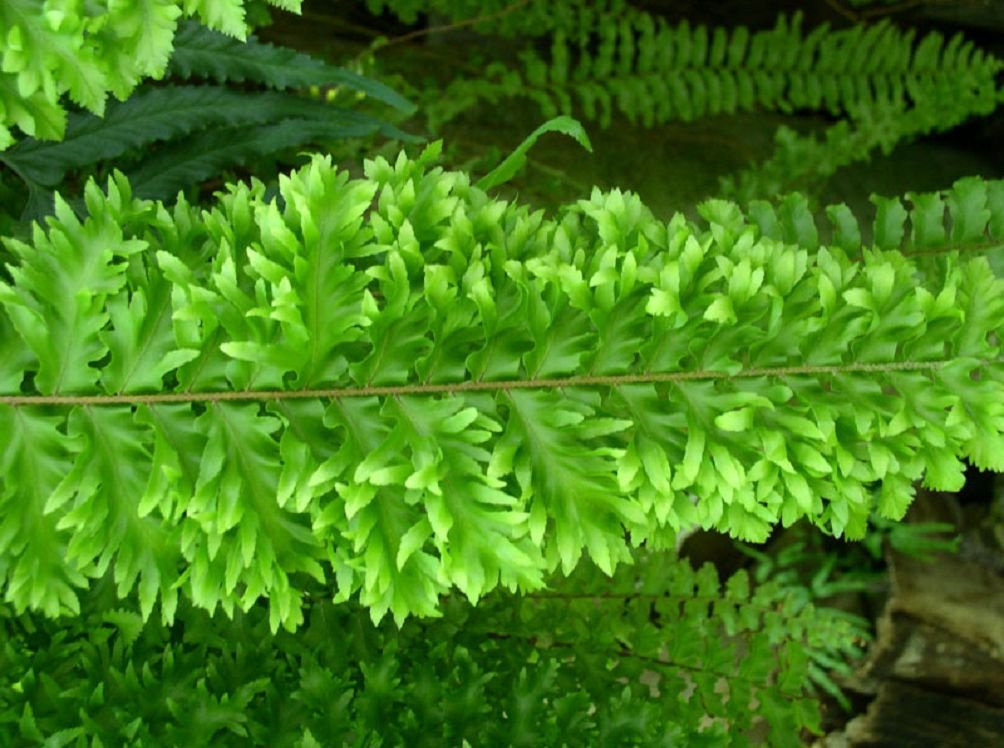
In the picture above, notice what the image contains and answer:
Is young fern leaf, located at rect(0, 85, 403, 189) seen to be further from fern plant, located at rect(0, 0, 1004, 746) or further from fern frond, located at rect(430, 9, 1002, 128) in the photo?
fern frond, located at rect(430, 9, 1002, 128)

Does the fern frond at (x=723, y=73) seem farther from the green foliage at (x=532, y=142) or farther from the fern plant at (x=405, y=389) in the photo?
the fern plant at (x=405, y=389)

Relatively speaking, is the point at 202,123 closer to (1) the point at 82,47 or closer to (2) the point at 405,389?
(1) the point at 82,47

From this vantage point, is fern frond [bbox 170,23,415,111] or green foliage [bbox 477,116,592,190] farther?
fern frond [bbox 170,23,415,111]

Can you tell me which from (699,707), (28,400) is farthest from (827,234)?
(28,400)

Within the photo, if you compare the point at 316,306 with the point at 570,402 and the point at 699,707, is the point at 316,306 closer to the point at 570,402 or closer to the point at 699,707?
the point at 570,402

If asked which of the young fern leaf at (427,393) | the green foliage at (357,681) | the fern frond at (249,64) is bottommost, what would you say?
the green foliage at (357,681)

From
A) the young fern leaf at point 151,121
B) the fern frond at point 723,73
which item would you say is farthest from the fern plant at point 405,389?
the fern frond at point 723,73

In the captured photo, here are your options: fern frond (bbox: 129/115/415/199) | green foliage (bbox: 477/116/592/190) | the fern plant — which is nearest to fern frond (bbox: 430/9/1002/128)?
fern frond (bbox: 129/115/415/199)
